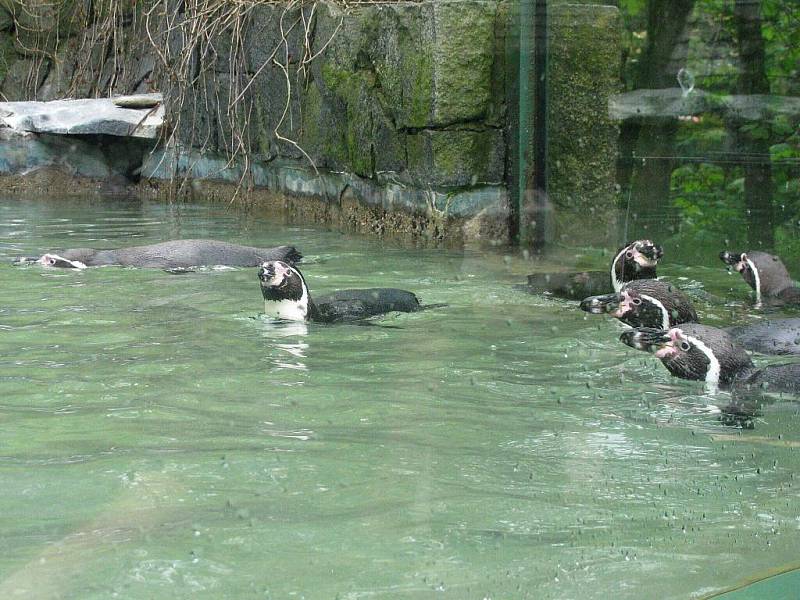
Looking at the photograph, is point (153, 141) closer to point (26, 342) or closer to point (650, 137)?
point (650, 137)

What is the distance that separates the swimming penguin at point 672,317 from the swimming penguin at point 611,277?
0.72m

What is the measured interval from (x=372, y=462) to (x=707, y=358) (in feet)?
5.56

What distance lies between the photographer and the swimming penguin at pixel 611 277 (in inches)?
254

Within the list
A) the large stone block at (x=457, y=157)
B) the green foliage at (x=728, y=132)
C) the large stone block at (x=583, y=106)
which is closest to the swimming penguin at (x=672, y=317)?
the green foliage at (x=728, y=132)

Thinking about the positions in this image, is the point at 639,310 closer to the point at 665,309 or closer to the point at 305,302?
the point at 665,309

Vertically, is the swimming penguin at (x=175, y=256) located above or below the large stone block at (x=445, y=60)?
below

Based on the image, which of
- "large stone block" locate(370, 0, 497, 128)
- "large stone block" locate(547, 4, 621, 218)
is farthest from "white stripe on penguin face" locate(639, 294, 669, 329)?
"large stone block" locate(370, 0, 497, 128)

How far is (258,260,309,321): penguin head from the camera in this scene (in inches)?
235

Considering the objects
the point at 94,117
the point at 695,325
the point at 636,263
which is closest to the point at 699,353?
the point at 695,325

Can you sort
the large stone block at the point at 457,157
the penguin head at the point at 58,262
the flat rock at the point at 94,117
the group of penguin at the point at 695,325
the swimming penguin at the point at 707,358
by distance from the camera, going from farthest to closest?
1. the flat rock at the point at 94,117
2. the large stone block at the point at 457,157
3. the penguin head at the point at 58,262
4. the group of penguin at the point at 695,325
5. the swimming penguin at the point at 707,358

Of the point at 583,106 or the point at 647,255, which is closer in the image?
the point at 647,255

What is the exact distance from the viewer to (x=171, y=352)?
5.13 meters

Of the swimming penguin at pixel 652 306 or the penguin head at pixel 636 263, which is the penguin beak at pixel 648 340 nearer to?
the swimming penguin at pixel 652 306

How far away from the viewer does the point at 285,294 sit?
19.7 ft
